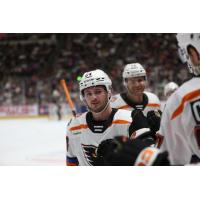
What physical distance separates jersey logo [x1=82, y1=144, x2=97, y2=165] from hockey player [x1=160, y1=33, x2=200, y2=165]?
0.99m

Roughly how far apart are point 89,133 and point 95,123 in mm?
82

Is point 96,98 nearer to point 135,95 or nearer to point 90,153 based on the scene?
point 90,153

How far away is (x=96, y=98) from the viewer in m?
→ 2.28

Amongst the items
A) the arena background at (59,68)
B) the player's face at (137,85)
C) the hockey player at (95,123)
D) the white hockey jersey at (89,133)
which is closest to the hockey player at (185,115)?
the hockey player at (95,123)

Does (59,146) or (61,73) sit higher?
(61,73)

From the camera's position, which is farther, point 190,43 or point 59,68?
point 59,68

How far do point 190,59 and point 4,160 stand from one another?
2.09 meters

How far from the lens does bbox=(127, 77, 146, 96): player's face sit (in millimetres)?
3227

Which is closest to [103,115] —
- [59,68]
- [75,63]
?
[75,63]

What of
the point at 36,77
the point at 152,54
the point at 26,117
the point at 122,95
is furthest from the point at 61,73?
the point at 122,95

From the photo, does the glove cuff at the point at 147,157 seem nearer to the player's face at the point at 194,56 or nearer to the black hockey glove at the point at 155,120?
the player's face at the point at 194,56

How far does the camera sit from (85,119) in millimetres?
2424

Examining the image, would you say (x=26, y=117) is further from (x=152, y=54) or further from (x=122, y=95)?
(x=122, y=95)

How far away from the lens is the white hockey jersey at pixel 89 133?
2.33 m
